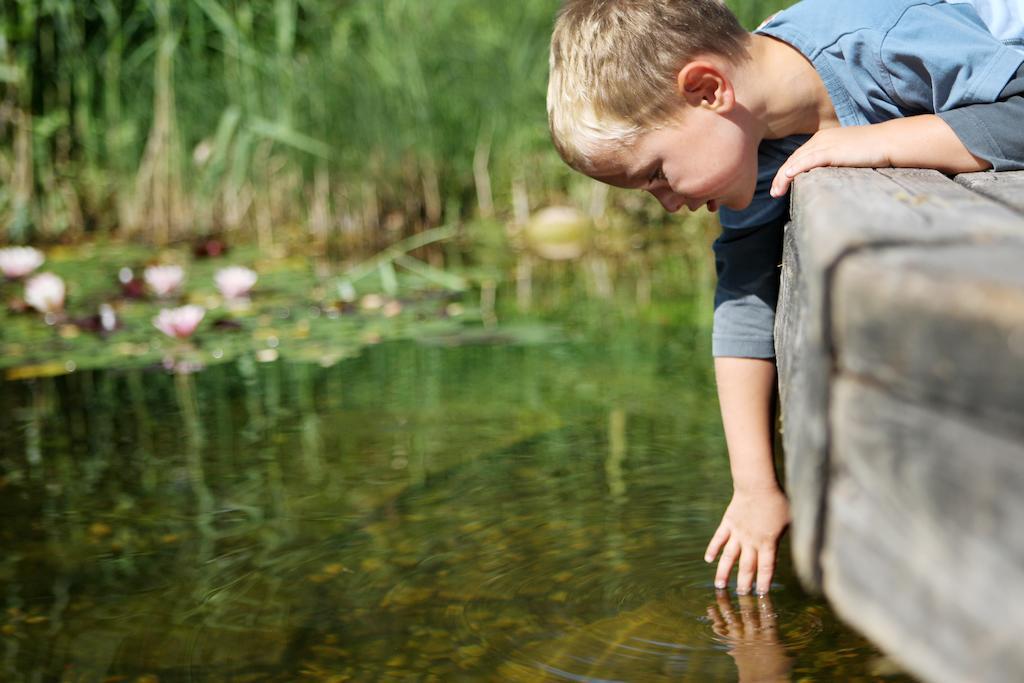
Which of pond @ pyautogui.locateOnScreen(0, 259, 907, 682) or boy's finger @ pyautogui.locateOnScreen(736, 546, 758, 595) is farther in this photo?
boy's finger @ pyautogui.locateOnScreen(736, 546, 758, 595)

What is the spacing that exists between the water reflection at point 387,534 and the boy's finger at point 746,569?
0.03m

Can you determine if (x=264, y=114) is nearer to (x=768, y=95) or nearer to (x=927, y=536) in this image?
(x=768, y=95)

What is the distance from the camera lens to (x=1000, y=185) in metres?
1.22

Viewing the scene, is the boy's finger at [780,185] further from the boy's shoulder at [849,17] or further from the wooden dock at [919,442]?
the wooden dock at [919,442]

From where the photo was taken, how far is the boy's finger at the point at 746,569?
1786 mm

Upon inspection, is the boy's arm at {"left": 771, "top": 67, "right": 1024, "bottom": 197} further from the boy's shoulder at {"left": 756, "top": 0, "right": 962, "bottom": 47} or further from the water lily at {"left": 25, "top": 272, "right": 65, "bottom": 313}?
the water lily at {"left": 25, "top": 272, "right": 65, "bottom": 313}

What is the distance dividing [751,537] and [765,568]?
5 centimetres

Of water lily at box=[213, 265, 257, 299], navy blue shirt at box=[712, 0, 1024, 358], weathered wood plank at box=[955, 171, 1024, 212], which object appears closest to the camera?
weathered wood plank at box=[955, 171, 1024, 212]

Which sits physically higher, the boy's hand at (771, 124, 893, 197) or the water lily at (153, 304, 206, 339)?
the boy's hand at (771, 124, 893, 197)

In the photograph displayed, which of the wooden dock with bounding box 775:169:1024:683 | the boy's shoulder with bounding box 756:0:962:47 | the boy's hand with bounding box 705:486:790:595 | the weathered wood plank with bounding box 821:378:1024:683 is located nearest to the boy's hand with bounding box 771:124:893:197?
the boy's shoulder with bounding box 756:0:962:47

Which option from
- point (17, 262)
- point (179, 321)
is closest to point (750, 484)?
point (179, 321)

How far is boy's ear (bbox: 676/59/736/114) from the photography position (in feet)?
5.09

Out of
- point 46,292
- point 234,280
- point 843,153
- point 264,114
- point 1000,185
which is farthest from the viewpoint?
point 264,114

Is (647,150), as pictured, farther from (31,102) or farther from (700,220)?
(31,102)
